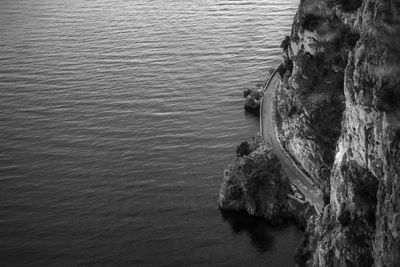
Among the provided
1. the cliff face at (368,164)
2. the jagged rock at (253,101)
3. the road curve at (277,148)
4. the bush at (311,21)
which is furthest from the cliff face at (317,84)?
the jagged rock at (253,101)

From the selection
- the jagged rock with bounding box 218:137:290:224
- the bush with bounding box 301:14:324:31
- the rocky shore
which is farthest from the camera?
the bush with bounding box 301:14:324:31

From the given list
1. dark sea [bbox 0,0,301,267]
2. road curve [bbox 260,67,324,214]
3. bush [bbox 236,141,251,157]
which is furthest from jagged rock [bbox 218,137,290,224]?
bush [bbox 236,141,251,157]

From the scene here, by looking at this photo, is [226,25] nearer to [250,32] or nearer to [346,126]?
[250,32]

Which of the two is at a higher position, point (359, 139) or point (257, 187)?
point (359, 139)

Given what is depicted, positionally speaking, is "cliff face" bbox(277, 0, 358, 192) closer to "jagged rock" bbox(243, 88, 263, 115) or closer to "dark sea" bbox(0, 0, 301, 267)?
"dark sea" bbox(0, 0, 301, 267)

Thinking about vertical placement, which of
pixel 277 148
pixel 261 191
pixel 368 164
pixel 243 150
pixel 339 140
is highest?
pixel 368 164

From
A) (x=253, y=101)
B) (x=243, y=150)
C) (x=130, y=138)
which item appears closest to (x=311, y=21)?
(x=243, y=150)

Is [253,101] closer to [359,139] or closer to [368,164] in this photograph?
[359,139]
